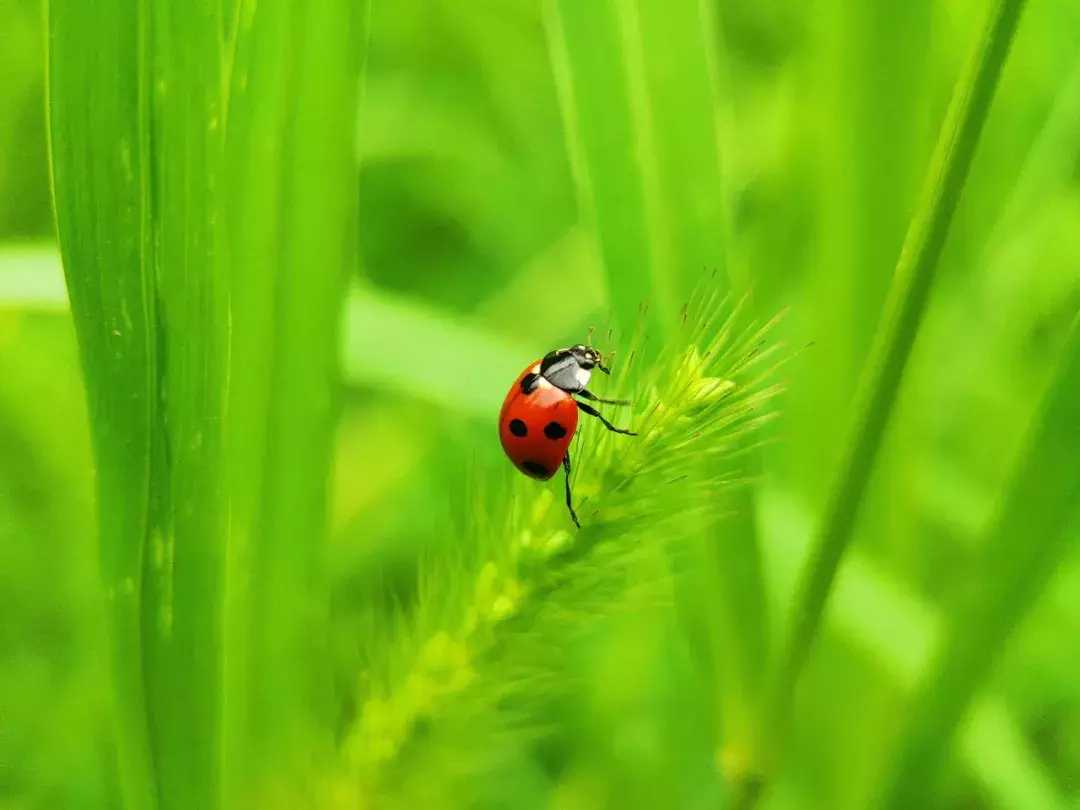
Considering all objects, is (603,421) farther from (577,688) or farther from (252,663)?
(577,688)

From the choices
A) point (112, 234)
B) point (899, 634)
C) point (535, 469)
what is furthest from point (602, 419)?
point (899, 634)

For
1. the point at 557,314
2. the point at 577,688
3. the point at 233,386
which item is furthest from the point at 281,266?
the point at 557,314

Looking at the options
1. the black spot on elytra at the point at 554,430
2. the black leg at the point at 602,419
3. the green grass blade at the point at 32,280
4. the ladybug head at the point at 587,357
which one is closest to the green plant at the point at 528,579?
the black leg at the point at 602,419

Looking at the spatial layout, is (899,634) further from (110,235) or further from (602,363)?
(110,235)

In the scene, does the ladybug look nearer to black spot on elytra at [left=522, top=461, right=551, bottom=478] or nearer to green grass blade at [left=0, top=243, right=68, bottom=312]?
black spot on elytra at [left=522, top=461, right=551, bottom=478]

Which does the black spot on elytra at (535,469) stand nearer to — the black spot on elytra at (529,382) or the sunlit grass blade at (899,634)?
the black spot on elytra at (529,382)

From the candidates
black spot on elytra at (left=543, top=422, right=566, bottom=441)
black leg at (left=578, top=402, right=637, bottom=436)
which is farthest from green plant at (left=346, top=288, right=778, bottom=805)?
black spot on elytra at (left=543, top=422, right=566, bottom=441)
